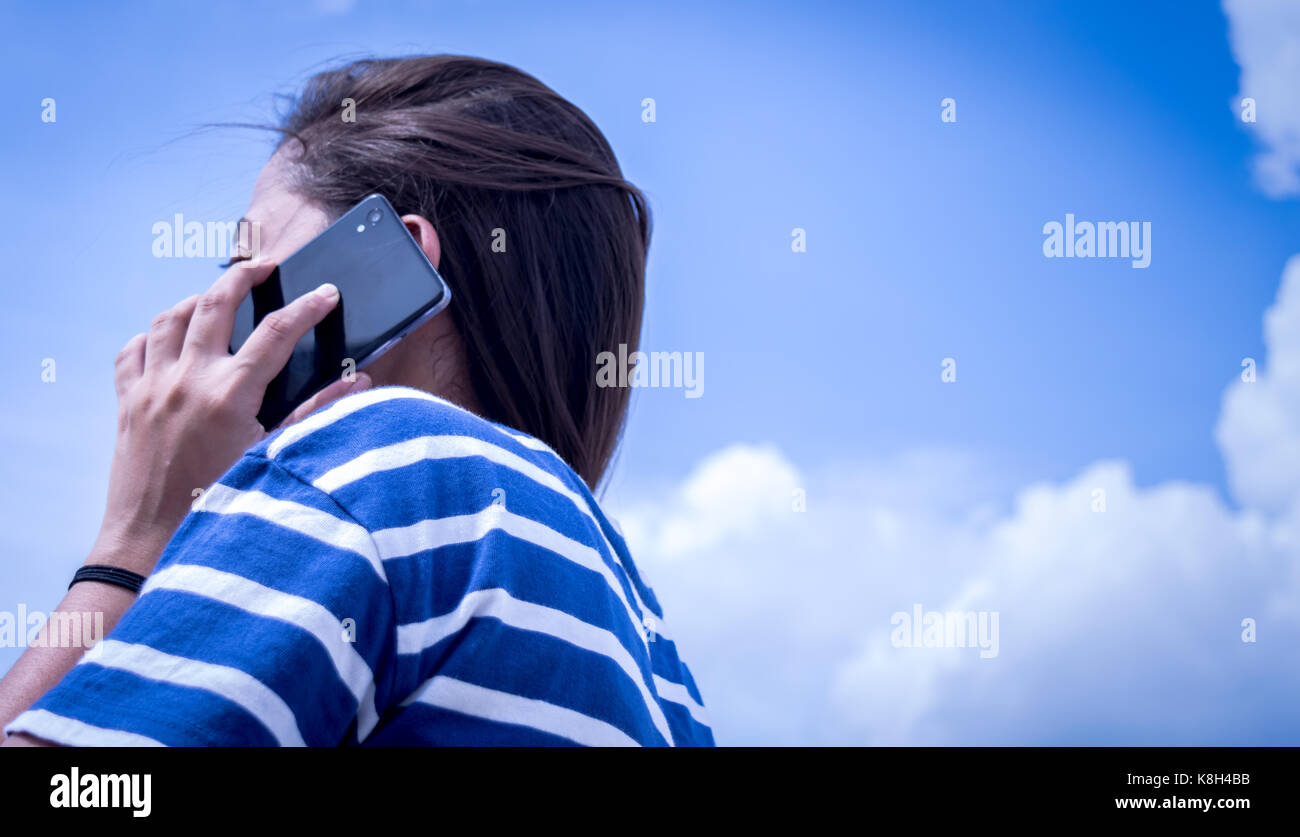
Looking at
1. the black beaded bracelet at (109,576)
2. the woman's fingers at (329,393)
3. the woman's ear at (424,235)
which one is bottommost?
the black beaded bracelet at (109,576)

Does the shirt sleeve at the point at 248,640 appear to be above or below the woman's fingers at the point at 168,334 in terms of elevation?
below

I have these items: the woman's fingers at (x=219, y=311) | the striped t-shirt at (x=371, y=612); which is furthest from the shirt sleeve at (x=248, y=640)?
the woman's fingers at (x=219, y=311)

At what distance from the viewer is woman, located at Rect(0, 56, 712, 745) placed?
2.12 ft

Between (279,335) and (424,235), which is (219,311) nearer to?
(279,335)

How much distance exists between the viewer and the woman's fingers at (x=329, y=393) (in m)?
1.15

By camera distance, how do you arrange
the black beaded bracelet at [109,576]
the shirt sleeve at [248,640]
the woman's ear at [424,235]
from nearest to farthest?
the shirt sleeve at [248,640]
the black beaded bracelet at [109,576]
the woman's ear at [424,235]

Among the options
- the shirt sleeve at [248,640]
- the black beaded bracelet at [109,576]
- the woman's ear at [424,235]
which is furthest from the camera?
the woman's ear at [424,235]

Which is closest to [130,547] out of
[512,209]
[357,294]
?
[357,294]

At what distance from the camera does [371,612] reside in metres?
0.68

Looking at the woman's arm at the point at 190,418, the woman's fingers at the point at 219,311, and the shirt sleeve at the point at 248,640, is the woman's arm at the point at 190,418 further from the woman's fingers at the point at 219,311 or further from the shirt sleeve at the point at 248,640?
the shirt sleeve at the point at 248,640

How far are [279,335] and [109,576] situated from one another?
0.32 metres

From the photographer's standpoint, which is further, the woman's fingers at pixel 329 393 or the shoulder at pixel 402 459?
the woman's fingers at pixel 329 393

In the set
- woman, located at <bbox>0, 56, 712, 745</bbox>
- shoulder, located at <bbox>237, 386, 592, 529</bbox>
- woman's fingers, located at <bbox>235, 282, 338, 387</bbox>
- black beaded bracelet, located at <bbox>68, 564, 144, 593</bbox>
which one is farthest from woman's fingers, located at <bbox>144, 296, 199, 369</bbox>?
shoulder, located at <bbox>237, 386, 592, 529</bbox>

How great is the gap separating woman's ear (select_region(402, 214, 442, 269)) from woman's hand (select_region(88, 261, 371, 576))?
122 mm
